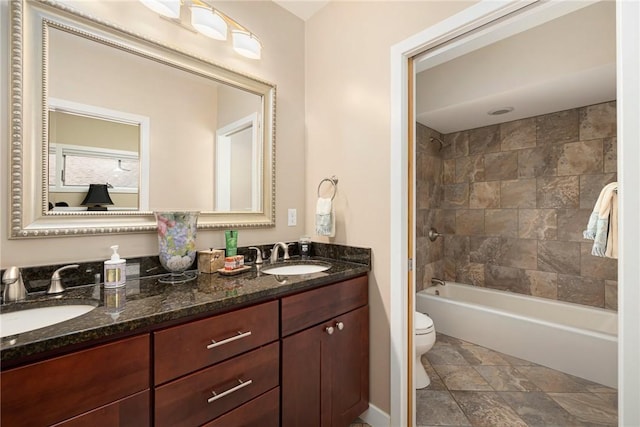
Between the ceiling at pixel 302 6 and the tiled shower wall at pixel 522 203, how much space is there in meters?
1.71

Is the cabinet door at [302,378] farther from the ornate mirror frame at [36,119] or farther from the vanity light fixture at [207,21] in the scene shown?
the vanity light fixture at [207,21]

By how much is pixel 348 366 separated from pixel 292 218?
969mm

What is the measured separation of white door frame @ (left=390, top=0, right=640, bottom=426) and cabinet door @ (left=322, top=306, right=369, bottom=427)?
16 cm

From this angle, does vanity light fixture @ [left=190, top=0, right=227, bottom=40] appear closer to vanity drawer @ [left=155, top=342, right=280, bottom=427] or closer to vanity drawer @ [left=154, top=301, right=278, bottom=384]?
vanity drawer @ [left=154, top=301, right=278, bottom=384]

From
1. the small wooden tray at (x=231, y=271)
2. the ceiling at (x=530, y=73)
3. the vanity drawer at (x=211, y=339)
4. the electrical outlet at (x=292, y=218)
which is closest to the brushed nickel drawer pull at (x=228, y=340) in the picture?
the vanity drawer at (x=211, y=339)

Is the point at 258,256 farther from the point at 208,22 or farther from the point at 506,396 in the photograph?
the point at 506,396

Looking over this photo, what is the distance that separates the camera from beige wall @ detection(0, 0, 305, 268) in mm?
1040

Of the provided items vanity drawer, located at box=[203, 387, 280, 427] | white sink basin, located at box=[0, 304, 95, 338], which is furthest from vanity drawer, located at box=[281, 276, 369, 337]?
white sink basin, located at box=[0, 304, 95, 338]

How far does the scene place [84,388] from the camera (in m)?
0.73

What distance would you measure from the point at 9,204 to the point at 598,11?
Result: 3.19 meters

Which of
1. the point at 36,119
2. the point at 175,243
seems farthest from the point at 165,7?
the point at 175,243

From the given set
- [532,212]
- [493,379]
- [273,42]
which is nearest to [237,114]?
[273,42]

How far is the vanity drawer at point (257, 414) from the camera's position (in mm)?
1012

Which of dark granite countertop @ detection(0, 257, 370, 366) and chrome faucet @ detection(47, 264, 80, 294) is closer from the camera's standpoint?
dark granite countertop @ detection(0, 257, 370, 366)
